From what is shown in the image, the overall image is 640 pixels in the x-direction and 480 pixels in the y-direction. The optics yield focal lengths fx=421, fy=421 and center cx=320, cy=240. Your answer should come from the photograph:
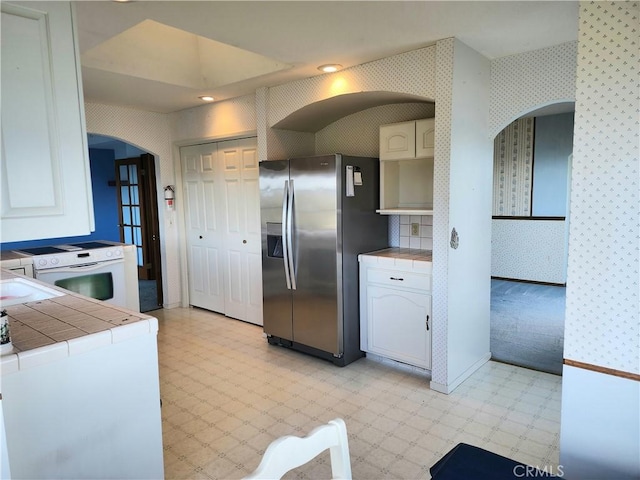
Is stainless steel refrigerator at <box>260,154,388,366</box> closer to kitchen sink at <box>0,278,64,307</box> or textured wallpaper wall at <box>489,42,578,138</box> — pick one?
textured wallpaper wall at <box>489,42,578,138</box>

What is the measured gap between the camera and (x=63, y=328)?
1815 millimetres

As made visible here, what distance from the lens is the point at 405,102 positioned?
12.2 feet

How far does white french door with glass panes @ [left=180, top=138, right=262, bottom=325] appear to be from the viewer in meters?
4.61

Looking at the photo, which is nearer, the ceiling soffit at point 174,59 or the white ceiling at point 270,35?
the white ceiling at point 270,35

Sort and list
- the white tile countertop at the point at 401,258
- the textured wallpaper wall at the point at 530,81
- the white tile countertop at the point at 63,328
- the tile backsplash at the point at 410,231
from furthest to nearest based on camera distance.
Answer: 1. the tile backsplash at the point at 410,231
2. the white tile countertop at the point at 401,258
3. the textured wallpaper wall at the point at 530,81
4. the white tile countertop at the point at 63,328

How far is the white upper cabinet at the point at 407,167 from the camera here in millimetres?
3344

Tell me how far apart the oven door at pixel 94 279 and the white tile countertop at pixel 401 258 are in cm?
237

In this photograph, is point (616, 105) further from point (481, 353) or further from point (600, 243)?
point (481, 353)

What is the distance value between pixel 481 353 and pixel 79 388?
3022 millimetres

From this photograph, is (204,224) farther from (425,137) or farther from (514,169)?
(514,169)

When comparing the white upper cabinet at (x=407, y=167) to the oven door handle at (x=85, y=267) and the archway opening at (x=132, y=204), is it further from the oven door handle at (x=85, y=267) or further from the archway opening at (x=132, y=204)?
the archway opening at (x=132, y=204)

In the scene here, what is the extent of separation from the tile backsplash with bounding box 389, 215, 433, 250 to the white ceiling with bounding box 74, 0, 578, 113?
140 centimetres

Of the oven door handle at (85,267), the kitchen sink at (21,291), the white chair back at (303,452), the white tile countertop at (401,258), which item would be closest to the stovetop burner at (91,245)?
the oven door handle at (85,267)

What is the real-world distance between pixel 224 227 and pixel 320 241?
70.7 inches
